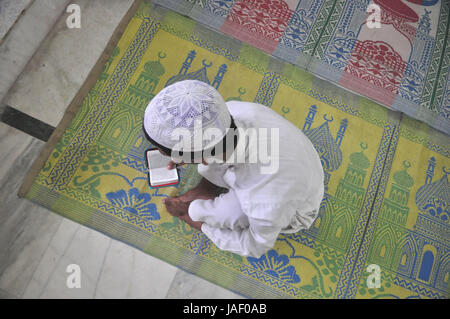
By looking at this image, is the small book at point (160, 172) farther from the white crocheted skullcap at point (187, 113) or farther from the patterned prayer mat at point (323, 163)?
the white crocheted skullcap at point (187, 113)

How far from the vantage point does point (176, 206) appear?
1.24 m

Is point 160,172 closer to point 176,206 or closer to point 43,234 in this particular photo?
point 176,206

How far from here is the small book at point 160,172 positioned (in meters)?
1.26

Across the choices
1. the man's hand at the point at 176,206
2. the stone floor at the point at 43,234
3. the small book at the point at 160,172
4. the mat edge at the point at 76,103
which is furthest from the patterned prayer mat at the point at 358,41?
the man's hand at the point at 176,206

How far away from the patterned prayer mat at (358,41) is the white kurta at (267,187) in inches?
28.6

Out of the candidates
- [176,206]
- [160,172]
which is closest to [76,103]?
[160,172]

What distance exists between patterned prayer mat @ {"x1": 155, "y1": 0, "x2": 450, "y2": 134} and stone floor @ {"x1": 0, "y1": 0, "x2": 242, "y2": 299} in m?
0.63

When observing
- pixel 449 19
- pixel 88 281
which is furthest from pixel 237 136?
pixel 449 19

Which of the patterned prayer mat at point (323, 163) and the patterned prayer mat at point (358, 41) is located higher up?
the patterned prayer mat at point (358, 41)

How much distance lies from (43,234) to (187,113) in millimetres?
895

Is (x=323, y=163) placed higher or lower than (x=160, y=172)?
higher

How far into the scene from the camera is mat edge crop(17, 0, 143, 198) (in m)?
1.23

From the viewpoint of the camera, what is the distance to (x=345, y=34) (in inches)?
63.6

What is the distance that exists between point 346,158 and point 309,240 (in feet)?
1.39
